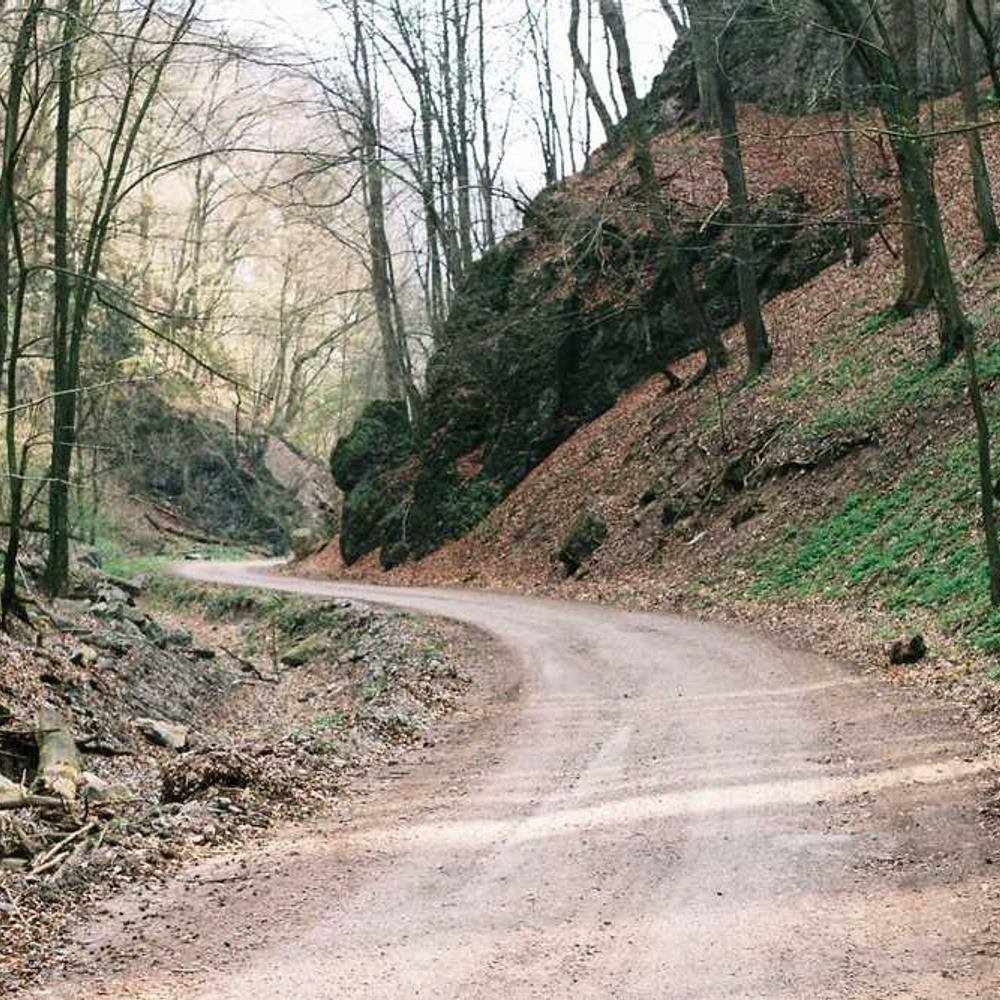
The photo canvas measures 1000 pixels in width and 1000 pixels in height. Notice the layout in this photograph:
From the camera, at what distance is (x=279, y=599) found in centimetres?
2536

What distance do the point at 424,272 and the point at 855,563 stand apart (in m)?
27.7

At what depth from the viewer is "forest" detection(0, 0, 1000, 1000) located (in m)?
5.59

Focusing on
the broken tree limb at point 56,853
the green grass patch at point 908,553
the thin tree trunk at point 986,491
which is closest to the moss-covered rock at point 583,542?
the green grass patch at point 908,553

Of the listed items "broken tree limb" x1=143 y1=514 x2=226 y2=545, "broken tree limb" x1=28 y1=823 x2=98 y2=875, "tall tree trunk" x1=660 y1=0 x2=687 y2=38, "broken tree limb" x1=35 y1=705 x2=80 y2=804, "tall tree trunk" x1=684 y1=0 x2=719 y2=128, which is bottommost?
"broken tree limb" x1=28 y1=823 x2=98 y2=875

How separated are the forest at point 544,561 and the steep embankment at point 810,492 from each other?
11cm

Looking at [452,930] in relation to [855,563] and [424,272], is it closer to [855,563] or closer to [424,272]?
[855,563]

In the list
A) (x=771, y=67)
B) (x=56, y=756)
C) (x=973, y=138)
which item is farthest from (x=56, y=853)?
(x=771, y=67)

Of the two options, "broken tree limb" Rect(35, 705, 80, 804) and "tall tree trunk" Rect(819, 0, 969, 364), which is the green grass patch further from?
"broken tree limb" Rect(35, 705, 80, 804)

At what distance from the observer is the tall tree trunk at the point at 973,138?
1869cm

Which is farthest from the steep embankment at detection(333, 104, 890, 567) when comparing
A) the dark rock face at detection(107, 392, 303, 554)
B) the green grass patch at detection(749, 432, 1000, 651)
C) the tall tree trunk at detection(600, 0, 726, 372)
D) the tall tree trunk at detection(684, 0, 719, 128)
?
the dark rock face at detection(107, 392, 303, 554)

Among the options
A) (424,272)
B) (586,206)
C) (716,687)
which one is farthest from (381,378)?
(716,687)

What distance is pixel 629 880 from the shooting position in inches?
229

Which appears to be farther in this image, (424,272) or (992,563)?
(424,272)

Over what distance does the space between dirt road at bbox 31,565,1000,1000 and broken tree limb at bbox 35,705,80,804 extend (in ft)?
7.72
